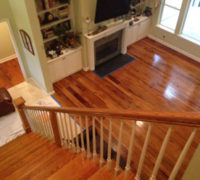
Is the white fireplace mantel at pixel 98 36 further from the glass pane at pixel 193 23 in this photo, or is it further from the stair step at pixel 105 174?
the stair step at pixel 105 174

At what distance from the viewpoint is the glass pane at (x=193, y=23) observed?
588 cm

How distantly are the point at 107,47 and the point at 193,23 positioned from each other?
254cm

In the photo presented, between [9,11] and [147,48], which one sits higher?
[9,11]

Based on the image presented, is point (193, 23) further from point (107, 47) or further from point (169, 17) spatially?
point (107, 47)

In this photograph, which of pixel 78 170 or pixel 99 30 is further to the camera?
pixel 99 30

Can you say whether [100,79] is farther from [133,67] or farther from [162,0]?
[162,0]

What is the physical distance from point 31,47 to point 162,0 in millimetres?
4035

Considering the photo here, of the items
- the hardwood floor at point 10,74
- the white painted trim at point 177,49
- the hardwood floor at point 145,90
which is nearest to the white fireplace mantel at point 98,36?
the hardwood floor at point 145,90

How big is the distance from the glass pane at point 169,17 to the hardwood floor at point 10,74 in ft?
15.1

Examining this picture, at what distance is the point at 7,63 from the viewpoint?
259 inches

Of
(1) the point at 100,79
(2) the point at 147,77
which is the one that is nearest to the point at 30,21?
(1) the point at 100,79

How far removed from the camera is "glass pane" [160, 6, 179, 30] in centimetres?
643

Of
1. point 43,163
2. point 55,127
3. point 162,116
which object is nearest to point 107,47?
point 55,127

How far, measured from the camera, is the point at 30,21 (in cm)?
414
